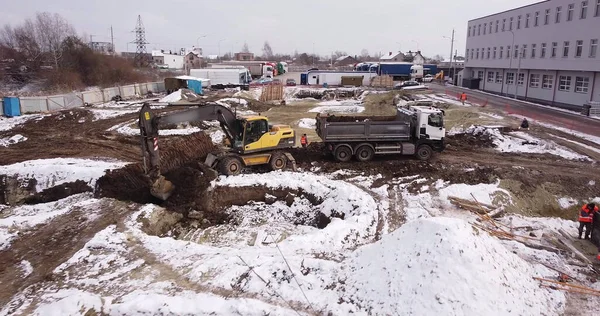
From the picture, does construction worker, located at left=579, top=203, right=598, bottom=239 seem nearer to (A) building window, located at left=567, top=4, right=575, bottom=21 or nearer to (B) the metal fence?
(A) building window, located at left=567, top=4, right=575, bottom=21

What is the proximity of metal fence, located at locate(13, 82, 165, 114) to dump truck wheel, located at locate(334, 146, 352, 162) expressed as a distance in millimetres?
27346

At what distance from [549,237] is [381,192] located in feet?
18.6

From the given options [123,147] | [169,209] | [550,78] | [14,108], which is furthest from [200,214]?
[550,78]

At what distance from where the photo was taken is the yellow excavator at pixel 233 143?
562 inches

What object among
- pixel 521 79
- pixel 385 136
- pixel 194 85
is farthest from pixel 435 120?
pixel 194 85

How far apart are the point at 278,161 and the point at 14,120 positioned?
23599 millimetres

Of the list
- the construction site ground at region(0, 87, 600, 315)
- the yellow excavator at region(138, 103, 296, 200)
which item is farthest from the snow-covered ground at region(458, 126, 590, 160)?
the yellow excavator at region(138, 103, 296, 200)

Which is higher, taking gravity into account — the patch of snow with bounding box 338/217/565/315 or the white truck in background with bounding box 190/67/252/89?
the white truck in background with bounding box 190/67/252/89

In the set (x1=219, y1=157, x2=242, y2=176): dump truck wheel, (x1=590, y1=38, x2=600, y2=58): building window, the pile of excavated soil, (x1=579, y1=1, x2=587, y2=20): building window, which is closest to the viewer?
the pile of excavated soil

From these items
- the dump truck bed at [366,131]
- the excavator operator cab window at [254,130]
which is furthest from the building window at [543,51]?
the excavator operator cab window at [254,130]

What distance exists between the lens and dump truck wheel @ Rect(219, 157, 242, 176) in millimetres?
16125

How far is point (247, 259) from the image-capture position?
9.80 meters

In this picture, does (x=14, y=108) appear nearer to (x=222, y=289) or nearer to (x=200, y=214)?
(x=200, y=214)

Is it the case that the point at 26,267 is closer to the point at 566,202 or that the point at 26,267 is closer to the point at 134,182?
the point at 134,182
